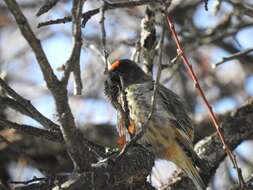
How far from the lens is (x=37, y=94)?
841 cm

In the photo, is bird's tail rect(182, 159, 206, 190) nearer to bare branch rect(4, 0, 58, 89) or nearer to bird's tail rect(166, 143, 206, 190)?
bird's tail rect(166, 143, 206, 190)

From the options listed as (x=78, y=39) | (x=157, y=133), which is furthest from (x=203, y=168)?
(x=78, y=39)

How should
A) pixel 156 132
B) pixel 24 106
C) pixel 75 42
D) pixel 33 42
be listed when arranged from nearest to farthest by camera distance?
pixel 33 42, pixel 75 42, pixel 24 106, pixel 156 132

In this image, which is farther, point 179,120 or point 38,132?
point 179,120

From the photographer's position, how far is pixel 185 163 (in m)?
5.18

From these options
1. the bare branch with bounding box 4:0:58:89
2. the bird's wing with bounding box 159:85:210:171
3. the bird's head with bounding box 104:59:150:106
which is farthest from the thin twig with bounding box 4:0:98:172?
the bird's head with bounding box 104:59:150:106

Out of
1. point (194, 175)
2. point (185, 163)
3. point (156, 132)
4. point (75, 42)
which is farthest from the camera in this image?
point (156, 132)

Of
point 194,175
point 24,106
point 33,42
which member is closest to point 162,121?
point 194,175

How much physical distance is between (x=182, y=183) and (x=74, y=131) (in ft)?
7.19

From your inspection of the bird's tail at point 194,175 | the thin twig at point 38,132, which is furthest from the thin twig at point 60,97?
the bird's tail at point 194,175

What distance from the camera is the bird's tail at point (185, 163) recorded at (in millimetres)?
4910

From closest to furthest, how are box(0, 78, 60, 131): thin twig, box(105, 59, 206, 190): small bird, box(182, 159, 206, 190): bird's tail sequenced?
1. box(0, 78, 60, 131): thin twig
2. box(182, 159, 206, 190): bird's tail
3. box(105, 59, 206, 190): small bird

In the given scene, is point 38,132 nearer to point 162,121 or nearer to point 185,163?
point 185,163

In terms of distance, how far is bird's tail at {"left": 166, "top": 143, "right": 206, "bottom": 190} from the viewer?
491cm
